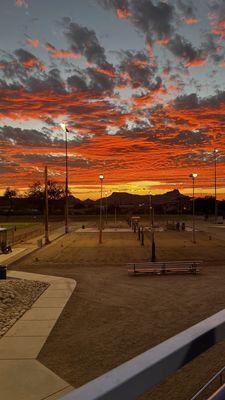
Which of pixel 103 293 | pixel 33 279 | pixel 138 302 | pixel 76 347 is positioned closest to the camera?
pixel 76 347

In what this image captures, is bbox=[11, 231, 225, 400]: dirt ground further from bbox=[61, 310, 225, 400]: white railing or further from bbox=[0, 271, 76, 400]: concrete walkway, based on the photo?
bbox=[61, 310, 225, 400]: white railing

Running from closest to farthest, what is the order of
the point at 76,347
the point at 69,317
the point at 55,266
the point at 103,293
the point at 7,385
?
1. the point at 7,385
2. the point at 76,347
3. the point at 69,317
4. the point at 103,293
5. the point at 55,266

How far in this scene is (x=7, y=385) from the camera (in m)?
9.95

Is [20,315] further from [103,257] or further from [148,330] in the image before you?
[103,257]

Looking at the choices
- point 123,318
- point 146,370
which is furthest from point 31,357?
point 146,370

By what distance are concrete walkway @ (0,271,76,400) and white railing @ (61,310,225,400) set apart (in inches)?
287

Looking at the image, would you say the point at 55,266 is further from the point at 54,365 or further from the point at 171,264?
the point at 54,365

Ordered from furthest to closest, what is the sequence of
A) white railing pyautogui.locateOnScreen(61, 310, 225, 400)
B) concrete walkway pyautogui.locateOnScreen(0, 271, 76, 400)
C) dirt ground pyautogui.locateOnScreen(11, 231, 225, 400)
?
dirt ground pyautogui.locateOnScreen(11, 231, 225, 400) < concrete walkway pyautogui.locateOnScreen(0, 271, 76, 400) < white railing pyautogui.locateOnScreen(61, 310, 225, 400)

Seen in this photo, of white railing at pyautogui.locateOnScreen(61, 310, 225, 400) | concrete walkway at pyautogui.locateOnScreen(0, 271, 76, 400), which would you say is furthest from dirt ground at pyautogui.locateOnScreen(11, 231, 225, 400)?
white railing at pyautogui.locateOnScreen(61, 310, 225, 400)

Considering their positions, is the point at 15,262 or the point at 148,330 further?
the point at 15,262

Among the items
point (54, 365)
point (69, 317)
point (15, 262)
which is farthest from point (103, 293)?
point (15, 262)

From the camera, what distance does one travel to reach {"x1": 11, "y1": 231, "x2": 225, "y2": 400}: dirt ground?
36.2 ft

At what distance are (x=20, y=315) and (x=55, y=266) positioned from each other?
53.4ft

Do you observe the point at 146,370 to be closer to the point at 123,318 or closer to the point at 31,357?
the point at 31,357
